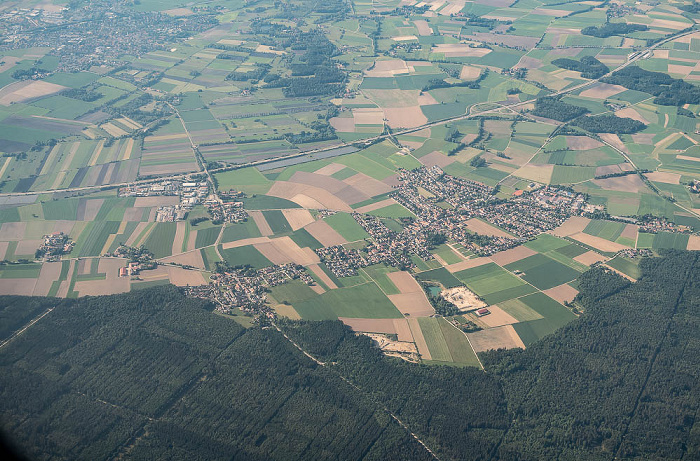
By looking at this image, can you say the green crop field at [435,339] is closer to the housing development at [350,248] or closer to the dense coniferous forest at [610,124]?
the housing development at [350,248]

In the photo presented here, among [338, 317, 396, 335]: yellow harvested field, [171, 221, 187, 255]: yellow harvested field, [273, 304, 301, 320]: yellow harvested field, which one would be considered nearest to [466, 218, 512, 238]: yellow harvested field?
[338, 317, 396, 335]: yellow harvested field

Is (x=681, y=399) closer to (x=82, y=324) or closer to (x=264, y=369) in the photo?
(x=264, y=369)

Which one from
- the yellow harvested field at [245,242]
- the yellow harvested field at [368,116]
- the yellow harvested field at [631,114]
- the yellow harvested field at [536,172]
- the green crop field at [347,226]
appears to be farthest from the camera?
the yellow harvested field at [368,116]

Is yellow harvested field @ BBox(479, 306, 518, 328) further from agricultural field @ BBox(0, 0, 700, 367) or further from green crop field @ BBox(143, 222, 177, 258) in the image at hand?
green crop field @ BBox(143, 222, 177, 258)

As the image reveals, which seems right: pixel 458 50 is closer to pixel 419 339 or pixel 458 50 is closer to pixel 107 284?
pixel 419 339

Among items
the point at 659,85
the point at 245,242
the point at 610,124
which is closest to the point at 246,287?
the point at 245,242

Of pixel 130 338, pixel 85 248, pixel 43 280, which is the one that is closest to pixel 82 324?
pixel 130 338

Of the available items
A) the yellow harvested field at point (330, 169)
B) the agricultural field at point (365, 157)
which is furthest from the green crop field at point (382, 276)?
the yellow harvested field at point (330, 169)
